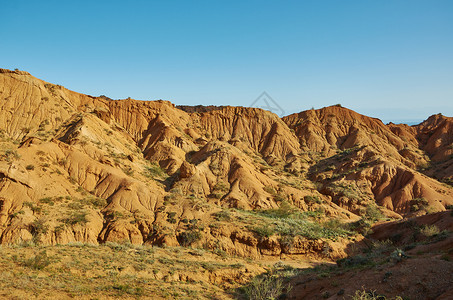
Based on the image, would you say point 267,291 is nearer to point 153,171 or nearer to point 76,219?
point 76,219

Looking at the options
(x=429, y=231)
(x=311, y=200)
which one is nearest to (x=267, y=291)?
(x=429, y=231)

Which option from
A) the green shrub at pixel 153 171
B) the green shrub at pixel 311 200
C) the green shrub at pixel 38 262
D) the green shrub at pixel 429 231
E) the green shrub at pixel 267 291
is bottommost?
the green shrub at pixel 267 291

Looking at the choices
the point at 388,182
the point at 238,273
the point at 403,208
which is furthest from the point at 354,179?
the point at 238,273

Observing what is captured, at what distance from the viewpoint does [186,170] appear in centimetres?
4766

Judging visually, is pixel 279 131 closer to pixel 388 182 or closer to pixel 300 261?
pixel 388 182

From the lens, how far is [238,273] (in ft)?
72.6

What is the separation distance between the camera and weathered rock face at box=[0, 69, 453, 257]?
31.3 m

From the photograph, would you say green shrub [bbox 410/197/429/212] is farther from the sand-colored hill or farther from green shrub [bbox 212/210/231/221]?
green shrub [bbox 212/210/231/221]

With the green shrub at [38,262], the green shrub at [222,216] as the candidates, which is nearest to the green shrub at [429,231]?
the green shrub at [222,216]

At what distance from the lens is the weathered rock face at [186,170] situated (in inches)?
1232

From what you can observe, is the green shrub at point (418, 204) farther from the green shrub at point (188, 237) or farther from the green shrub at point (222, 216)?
the green shrub at point (188, 237)

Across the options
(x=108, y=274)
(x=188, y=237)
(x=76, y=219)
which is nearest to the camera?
(x=108, y=274)

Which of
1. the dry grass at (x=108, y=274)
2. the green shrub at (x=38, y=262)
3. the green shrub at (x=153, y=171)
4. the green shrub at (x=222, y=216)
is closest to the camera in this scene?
the dry grass at (x=108, y=274)

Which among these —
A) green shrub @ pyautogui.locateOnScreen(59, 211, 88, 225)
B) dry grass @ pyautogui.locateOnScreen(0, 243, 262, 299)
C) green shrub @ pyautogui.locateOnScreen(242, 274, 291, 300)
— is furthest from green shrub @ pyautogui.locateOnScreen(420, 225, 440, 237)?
green shrub @ pyautogui.locateOnScreen(59, 211, 88, 225)
